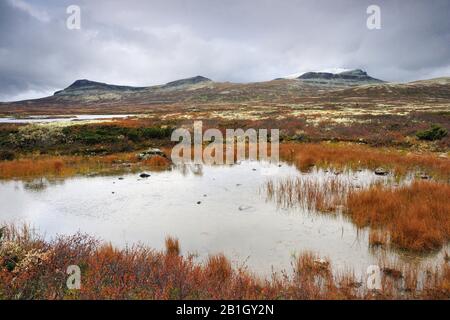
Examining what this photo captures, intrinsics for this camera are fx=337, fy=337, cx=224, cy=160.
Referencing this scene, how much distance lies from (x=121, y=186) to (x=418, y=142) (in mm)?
23934

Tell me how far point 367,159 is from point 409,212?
11.7m

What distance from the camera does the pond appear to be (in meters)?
9.88

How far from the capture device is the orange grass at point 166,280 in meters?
6.22

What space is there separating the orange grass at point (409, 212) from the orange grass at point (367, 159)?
523 cm

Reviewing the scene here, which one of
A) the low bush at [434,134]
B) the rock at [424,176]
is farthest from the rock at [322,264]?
the low bush at [434,134]

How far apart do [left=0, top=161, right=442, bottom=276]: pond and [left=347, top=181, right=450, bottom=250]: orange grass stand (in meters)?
0.78

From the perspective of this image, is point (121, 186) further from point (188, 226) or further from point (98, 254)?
point (98, 254)

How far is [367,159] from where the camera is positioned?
73.2 ft

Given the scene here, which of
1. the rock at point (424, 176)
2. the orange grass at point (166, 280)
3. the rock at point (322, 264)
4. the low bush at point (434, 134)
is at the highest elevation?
the low bush at point (434, 134)

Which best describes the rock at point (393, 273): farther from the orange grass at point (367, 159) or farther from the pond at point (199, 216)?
the orange grass at point (367, 159)

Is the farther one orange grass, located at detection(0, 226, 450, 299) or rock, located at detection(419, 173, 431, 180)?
rock, located at detection(419, 173, 431, 180)

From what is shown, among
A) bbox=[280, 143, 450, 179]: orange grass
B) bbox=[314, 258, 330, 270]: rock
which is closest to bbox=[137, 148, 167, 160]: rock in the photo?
bbox=[280, 143, 450, 179]: orange grass

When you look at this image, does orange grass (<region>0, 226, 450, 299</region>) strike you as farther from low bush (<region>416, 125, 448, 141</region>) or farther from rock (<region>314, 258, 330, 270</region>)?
low bush (<region>416, 125, 448, 141</region>)
